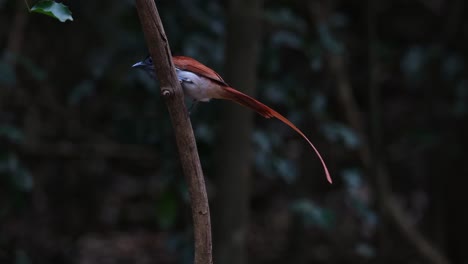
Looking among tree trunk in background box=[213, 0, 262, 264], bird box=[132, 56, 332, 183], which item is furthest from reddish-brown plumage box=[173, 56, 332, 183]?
tree trunk in background box=[213, 0, 262, 264]

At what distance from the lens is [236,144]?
2854 mm

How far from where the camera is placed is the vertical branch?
52.3 inches

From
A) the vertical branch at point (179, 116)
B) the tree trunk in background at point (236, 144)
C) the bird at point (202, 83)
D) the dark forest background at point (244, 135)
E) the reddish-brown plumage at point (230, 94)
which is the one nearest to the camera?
the vertical branch at point (179, 116)

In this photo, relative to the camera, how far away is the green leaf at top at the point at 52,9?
4.56 ft

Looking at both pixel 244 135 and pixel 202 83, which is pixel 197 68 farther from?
pixel 244 135

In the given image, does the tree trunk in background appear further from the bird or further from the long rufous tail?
the long rufous tail

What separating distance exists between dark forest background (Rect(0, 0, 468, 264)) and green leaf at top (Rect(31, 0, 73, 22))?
4.52ft

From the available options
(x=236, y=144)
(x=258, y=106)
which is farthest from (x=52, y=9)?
(x=236, y=144)

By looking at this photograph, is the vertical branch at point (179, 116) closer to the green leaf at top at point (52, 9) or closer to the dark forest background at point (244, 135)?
the green leaf at top at point (52, 9)

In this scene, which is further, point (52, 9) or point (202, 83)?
point (202, 83)

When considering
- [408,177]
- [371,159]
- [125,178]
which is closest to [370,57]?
[371,159]

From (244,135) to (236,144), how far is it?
0.05m

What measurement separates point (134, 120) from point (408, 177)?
268 cm

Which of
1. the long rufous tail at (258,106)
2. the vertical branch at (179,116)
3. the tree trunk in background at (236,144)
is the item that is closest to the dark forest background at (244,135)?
the tree trunk in background at (236,144)
